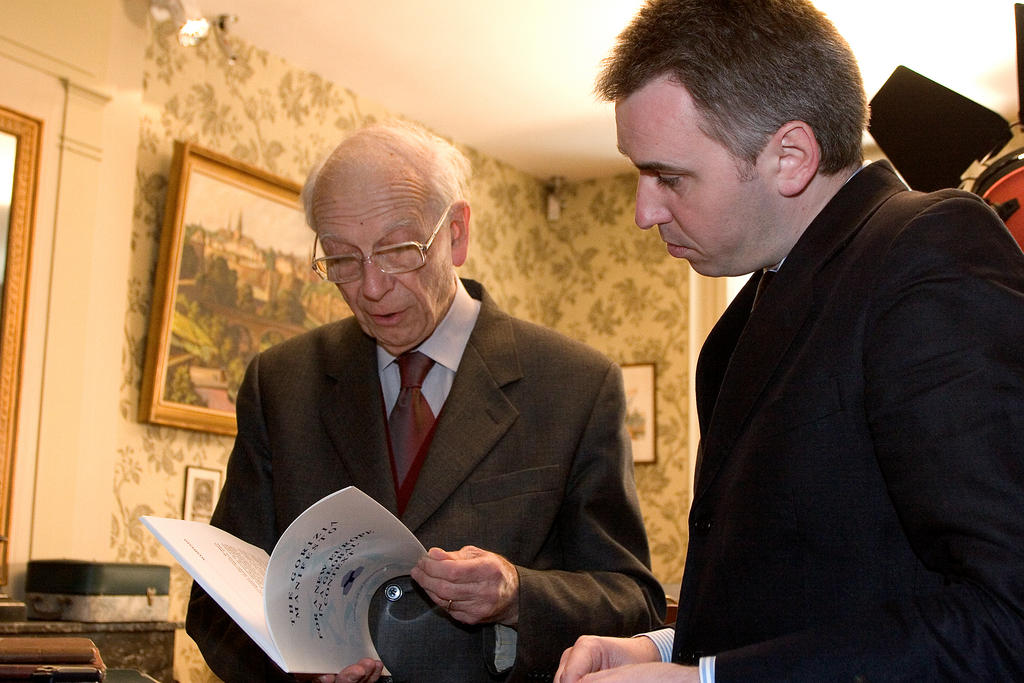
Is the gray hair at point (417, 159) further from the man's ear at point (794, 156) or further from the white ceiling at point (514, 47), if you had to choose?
the white ceiling at point (514, 47)

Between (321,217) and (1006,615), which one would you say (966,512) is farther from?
(321,217)

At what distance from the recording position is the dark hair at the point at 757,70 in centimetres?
121

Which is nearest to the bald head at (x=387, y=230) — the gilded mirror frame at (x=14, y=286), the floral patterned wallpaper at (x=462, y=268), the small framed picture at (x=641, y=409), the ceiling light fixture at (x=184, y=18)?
the gilded mirror frame at (x=14, y=286)

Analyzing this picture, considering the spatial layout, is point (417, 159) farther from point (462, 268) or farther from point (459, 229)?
point (462, 268)

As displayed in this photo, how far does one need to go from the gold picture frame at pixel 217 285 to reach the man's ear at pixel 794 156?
3.52 m

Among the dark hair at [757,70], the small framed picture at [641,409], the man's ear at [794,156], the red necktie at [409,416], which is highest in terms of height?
the dark hair at [757,70]

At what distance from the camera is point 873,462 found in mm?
1039

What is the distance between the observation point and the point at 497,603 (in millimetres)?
1646

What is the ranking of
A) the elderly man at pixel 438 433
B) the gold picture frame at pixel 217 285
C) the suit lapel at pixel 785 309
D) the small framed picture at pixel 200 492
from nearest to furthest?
1. the suit lapel at pixel 785 309
2. the elderly man at pixel 438 433
3. the gold picture frame at pixel 217 285
4. the small framed picture at pixel 200 492

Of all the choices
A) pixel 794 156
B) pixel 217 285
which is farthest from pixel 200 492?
pixel 794 156

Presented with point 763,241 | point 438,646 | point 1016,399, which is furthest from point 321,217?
point 1016,399

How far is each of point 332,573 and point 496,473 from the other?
0.46 m

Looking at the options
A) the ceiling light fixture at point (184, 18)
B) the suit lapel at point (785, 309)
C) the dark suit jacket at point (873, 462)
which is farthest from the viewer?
the ceiling light fixture at point (184, 18)

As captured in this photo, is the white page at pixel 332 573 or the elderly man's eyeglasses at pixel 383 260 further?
the elderly man's eyeglasses at pixel 383 260
